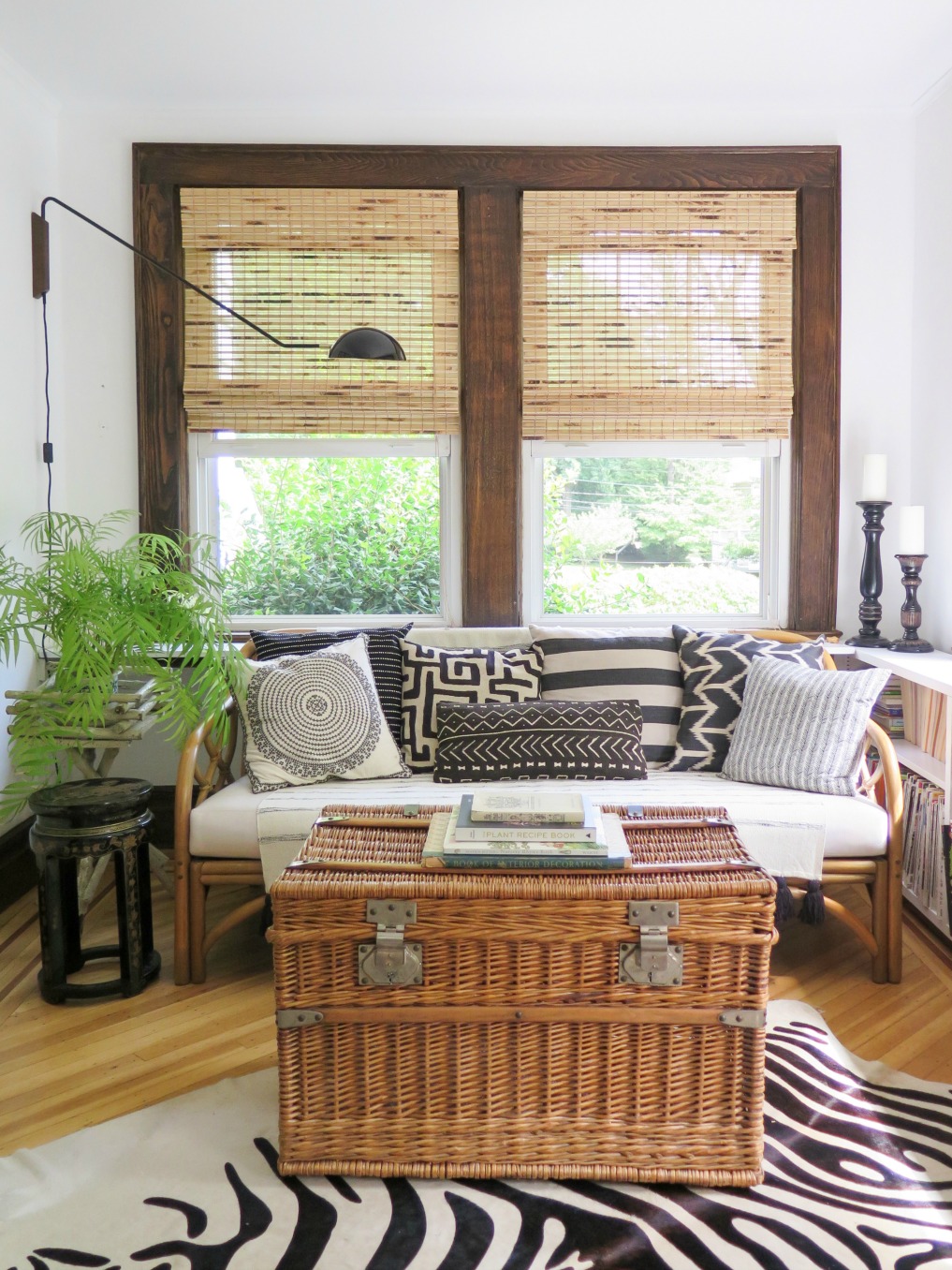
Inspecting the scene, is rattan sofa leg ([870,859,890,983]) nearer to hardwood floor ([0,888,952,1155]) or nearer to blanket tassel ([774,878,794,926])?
hardwood floor ([0,888,952,1155])

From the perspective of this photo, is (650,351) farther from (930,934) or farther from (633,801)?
(930,934)

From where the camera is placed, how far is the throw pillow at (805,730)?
2965mm

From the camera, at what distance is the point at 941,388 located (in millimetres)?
3639

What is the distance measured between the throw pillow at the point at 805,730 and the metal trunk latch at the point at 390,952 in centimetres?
148

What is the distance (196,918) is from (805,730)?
1.79 m

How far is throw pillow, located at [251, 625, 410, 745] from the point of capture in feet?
11.1

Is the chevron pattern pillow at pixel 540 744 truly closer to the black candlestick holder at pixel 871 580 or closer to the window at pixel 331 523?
the window at pixel 331 523

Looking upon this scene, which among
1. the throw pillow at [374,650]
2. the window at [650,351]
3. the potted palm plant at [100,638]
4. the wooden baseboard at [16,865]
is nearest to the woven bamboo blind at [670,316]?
the window at [650,351]

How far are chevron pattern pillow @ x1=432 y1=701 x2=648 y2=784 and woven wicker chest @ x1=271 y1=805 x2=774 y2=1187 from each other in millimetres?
1151

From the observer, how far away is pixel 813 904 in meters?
2.76

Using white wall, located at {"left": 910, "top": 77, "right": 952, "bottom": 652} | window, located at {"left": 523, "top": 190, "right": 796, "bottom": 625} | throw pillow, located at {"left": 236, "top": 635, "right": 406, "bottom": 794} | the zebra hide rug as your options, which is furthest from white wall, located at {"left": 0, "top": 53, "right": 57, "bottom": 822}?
white wall, located at {"left": 910, "top": 77, "right": 952, "bottom": 652}

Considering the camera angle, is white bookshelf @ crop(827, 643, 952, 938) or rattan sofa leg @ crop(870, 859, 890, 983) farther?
white bookshelf @ crop(827, 643, 952, 938)

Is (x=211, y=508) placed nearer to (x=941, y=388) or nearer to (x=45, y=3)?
(x=45, y=3)

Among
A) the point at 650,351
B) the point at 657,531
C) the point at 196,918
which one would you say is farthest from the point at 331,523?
the point at 196,918
